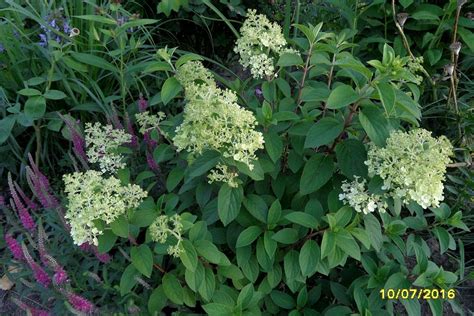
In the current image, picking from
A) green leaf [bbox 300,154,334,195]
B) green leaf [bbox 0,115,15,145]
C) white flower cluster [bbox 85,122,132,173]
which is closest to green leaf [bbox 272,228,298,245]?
green leaf [bbox 300,154,334,195]

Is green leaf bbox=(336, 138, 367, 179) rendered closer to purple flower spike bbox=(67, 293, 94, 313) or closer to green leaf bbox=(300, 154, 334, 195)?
green leaf bbox=(300, 154, 334, 195)

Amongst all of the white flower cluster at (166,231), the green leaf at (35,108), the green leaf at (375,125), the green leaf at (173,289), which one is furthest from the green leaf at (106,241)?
the green leaf at (35,108)

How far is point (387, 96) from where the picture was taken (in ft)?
4.14

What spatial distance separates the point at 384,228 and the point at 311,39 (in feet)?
2.20

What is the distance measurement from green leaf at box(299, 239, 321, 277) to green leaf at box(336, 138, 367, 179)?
234 millimetres

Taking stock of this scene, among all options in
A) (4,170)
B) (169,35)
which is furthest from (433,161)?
(169,35)

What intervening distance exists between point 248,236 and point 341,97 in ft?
1.67

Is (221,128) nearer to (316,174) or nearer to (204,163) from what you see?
(204,163)

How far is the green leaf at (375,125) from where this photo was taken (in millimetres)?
1337

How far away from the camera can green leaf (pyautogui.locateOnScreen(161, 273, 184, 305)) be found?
1.42 metres

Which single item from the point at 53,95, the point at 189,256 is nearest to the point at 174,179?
the point at 189,256

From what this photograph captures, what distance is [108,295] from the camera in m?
1.72

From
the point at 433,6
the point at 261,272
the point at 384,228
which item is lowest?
the point at 261,272

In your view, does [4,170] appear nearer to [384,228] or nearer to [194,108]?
[194,108]
